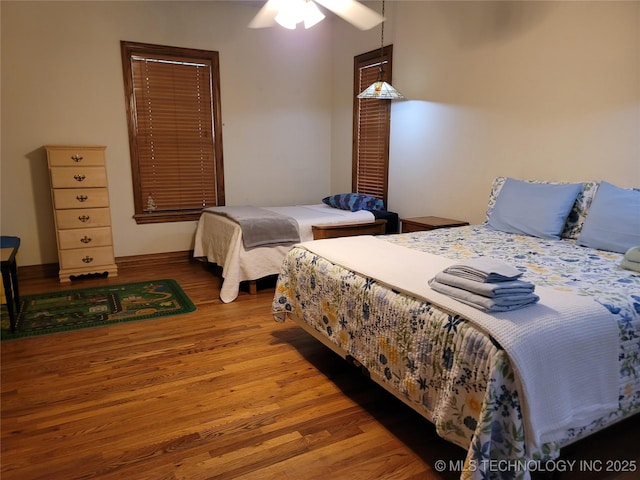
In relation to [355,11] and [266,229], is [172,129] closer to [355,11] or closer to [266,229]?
[266,229]

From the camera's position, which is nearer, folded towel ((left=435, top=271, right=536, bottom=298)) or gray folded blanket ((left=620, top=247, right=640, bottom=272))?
folded towel ((left=435, top=271, right=536, bottom=298))

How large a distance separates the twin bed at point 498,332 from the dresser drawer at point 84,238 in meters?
2.41

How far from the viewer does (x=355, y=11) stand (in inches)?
113

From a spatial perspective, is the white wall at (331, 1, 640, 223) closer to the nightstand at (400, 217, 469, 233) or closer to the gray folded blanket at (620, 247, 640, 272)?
the nightstand at (400, 217, 469, 233)

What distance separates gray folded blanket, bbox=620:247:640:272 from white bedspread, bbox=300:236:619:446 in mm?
624

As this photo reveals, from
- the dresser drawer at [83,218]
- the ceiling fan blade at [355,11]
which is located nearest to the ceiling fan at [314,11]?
the ceiling fan blade at [355,11]

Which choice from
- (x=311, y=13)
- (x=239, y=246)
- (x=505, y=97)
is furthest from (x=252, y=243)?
(x=505, y=97)

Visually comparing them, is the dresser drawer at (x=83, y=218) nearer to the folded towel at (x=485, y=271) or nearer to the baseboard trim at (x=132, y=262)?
the baseboard trim at (x=132, y=262)

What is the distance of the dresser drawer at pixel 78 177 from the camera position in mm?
3982

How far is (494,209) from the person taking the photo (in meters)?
3.24

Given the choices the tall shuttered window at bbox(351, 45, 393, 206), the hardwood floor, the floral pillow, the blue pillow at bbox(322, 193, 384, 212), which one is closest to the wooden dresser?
the hardwood floor

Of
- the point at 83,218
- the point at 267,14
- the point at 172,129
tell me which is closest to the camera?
the point at 267,14

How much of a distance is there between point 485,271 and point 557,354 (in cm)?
35

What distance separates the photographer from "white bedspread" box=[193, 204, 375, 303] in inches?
147
